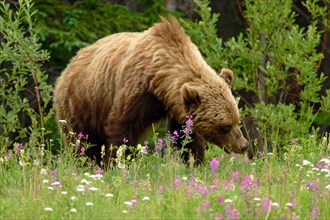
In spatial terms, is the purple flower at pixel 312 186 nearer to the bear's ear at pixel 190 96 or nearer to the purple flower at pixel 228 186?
the purple flower at pixel 228 186

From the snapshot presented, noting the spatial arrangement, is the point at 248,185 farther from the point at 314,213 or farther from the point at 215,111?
the point at 215,111

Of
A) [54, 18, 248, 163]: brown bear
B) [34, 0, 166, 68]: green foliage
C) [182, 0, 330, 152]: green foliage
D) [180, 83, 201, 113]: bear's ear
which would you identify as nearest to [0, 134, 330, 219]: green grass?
[180, 83, 201, 113]: bear's ear

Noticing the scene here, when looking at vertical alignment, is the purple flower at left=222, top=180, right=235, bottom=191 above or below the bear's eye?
above

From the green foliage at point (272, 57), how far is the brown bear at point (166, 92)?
9.79ft

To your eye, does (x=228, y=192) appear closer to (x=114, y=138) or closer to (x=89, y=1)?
(x=114, y=138)

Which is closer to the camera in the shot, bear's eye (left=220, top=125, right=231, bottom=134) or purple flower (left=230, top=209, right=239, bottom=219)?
purple flower (left=230, top=209, right=239, bottom=219)

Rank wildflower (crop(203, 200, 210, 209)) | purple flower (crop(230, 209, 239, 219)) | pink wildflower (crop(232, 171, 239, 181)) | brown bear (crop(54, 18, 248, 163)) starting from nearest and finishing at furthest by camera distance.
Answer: purple flower (crop(230, 209, 239, 219)) → wildflower (crop(203, 200, 210, 209)) → pink wildflower (crop(232, 171, 239, 181)) → brown bear (crop(54, 18, 248, 163))

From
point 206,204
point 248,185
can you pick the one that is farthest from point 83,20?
point 206,204

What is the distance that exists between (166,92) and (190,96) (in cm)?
34

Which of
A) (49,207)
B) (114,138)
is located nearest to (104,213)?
(49,207)

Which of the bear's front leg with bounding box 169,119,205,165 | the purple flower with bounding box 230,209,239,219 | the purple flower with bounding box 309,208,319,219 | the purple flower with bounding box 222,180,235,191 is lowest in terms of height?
the bear's front leg with bounding box 169,119,205,165

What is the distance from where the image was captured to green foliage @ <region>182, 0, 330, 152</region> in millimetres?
12250

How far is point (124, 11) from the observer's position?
14758 mm

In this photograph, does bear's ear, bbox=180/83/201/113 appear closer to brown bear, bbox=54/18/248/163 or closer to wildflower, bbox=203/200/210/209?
brown bear, bbox=54/18/248/163
